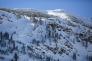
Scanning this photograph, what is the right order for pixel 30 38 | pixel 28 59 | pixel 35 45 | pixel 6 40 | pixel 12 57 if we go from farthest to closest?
pixel 30 38
pixel 35 45
pixel 6 40
pixel 28 59
pixel 12 57

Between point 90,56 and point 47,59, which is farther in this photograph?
point 90,56

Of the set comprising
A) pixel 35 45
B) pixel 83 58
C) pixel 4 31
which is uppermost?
pixel 4 31

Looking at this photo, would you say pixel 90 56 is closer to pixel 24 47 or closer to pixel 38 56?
pixel 38 56

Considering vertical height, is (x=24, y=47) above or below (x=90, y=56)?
above

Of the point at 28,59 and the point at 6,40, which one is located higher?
the point at 6,40

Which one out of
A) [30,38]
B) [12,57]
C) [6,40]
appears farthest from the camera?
[30,38]

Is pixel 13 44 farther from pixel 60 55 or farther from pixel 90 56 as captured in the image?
pixel 90 56

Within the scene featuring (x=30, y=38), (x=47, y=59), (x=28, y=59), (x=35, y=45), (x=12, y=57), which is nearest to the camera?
(x=12, y=57)

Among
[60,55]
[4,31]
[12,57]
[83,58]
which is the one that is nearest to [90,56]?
[83,58]

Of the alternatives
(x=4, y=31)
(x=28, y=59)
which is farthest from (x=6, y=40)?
(x=28, y=59)
